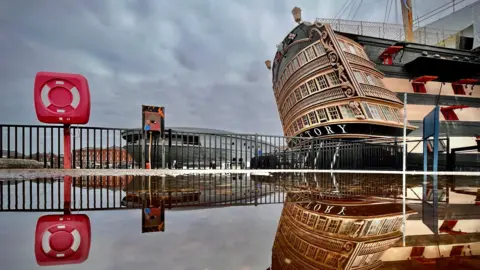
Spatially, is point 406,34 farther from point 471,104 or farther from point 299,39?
point 299,39

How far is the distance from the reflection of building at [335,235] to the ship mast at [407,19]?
101 ft

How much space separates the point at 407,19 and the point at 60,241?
33.6 meters

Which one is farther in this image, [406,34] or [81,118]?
[406,34]

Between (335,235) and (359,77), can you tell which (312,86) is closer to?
(359,77)

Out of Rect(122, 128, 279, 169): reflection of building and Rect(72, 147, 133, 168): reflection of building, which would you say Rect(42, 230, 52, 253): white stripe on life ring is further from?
Rect(72, 147, 133, 168): reflection of building

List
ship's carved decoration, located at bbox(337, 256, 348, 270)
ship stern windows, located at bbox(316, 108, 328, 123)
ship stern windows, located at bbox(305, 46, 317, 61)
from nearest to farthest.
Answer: ship's carved decoration, located at bbox(337, 256, 348, 270) → ship stern windows, located at bbox(316, 108, 328, 123) → ship stern windows, located at bbox(305, 46, 317, 61)

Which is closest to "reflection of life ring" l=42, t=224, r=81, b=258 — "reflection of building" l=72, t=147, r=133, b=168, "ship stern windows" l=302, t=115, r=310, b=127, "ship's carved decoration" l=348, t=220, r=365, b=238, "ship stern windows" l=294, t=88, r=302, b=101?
"ship's carved decoration" l=348, t=220, r=365, b=238

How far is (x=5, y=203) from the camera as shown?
7.70 ft

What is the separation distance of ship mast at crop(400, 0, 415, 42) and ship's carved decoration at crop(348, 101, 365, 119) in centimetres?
1352

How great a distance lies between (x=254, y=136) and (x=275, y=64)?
69.2 ft

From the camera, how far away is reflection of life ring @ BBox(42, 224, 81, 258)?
3.96 feet

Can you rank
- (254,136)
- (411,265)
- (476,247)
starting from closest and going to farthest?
(411,265) < (476,247) < (254,136)

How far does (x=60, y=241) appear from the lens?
1.36 metres

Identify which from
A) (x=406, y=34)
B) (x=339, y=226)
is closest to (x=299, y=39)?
(x=406, y=34)
